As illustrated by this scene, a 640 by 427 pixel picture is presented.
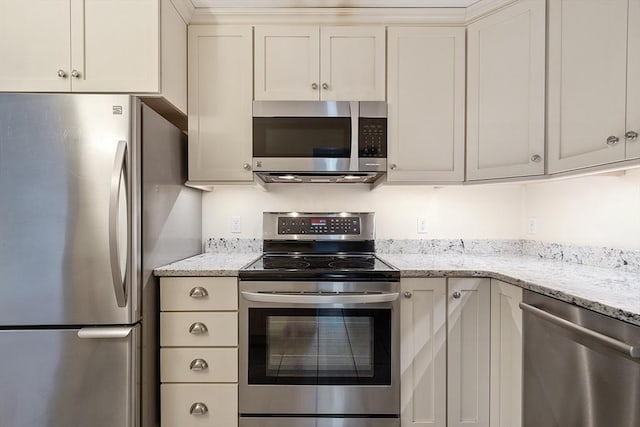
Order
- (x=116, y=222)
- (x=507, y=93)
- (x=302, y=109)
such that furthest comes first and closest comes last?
1. (x=302, y=109)
2. (x=507, y=93)
3. (x=116, y=222)

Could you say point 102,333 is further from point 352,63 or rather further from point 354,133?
point 352,63

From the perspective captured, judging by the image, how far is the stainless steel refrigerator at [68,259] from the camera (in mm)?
1293

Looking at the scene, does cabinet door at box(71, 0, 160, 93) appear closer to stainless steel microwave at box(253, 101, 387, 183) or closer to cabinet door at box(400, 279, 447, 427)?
stainless steel microwave at box(253, 101, 387, 183)

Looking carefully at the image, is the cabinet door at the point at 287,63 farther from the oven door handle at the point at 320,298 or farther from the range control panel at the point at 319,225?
the oven door handle at the point at 320,298

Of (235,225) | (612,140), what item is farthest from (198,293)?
(612,140)

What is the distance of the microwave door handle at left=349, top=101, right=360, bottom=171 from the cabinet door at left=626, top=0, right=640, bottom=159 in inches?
43.3

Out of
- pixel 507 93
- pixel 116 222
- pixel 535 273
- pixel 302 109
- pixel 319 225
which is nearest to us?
pixel 116 222

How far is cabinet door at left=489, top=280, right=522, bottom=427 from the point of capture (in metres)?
1.35

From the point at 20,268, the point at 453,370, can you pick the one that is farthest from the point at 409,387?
the point at 20,268

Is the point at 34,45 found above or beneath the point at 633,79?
above

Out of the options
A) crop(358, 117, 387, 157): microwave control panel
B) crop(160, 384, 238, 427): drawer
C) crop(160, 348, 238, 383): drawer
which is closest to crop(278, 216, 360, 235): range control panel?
crop(358, 117, 387, 157): microwave control panel

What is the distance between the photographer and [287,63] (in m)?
1.79

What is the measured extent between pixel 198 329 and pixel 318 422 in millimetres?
721

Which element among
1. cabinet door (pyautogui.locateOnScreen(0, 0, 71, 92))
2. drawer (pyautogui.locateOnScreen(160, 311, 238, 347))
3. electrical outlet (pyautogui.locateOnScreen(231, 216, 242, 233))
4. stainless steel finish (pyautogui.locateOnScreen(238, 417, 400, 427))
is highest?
cabinet door (pyautogui.locateOnScreen(0, 0, 71, 92))
